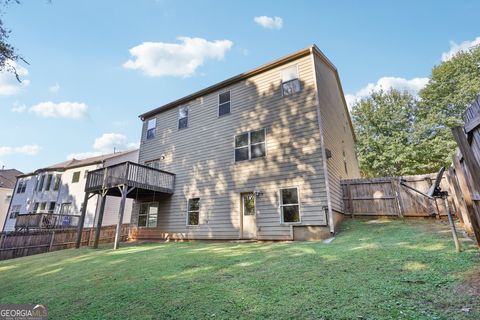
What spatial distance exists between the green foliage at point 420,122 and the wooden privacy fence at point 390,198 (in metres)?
11.7

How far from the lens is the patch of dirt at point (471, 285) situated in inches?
104

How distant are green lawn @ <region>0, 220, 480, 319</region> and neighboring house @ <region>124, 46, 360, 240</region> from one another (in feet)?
11.2

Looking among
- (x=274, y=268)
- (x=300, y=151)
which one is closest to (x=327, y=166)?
(x=300, y=151)

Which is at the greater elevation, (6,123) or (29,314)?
(6,123)

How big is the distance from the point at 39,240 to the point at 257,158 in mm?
14192

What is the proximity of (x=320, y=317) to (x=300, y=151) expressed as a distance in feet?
24.6

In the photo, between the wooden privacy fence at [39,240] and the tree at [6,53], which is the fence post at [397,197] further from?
the wooden privacy fence at [39,240]

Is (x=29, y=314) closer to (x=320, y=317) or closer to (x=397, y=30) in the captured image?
(x=320, y=317)

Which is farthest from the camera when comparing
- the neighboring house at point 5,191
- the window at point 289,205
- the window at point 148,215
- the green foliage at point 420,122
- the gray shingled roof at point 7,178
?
the gray shingled roof at point 7,178

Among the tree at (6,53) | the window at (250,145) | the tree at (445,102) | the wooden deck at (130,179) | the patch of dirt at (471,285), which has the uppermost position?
the tree at (445,102)

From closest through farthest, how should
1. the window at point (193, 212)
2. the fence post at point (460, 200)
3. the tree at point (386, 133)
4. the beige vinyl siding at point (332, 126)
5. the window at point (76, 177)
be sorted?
1. the fence post at point (460, 200)
2. the beige vinyl siding at point (332, 126)
3. the window at point (193, 212)
4. the tree at point (386, 133)
5. the window at point (76, 177)

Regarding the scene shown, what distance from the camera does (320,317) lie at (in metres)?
2.55

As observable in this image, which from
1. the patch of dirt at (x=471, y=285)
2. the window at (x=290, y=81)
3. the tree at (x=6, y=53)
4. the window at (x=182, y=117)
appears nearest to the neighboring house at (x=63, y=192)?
the window at (x=182, y=117)

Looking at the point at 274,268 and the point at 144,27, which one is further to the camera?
the point at 144,27
